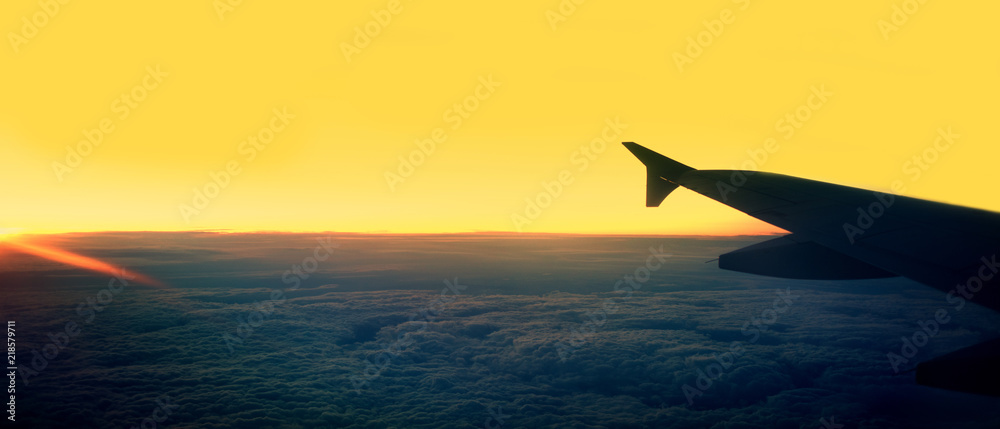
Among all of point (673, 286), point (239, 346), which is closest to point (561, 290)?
point (673, 286)

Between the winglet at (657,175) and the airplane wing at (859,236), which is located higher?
the winglet at (657,175)

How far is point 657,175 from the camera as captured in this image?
7.81 metres

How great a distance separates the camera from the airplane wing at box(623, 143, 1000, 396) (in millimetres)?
3211

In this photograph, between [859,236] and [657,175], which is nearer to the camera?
[859,236]

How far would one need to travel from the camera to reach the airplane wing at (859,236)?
126 inches

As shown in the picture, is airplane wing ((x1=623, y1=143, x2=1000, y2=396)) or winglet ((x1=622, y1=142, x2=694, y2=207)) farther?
winglet ((x1=622, y1=142, x2=694, y2=207))

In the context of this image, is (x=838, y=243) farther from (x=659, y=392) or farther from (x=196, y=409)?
(x=659, y=392)

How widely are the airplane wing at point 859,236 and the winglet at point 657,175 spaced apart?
2cm

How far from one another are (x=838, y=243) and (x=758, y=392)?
4900 centimetres

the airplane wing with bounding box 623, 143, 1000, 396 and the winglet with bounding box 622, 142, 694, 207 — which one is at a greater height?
the winglet with bounding box 622, 142, 694, 207

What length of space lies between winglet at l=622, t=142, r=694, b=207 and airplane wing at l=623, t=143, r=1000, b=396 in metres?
0.02

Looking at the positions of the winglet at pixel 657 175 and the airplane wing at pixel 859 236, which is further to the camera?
the winglet at pixel 657 175

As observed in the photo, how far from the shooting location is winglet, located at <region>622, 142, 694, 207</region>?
779cm

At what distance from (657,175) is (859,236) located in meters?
3.40
